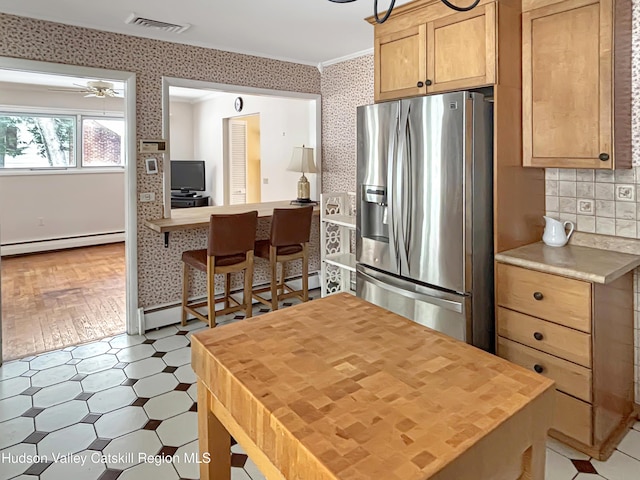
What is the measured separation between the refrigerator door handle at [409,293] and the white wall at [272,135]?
2.02 m

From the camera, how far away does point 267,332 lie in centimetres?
149

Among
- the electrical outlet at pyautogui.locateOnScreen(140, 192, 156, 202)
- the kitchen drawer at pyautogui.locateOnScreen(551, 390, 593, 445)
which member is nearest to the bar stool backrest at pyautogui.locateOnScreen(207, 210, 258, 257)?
the electrical outlet at pyautogui.locateOnScreen(140, 192, 156, 202)

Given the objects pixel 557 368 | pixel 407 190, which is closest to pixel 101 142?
pixel 407 190

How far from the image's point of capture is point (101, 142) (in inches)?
297

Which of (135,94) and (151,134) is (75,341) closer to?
(151,134)

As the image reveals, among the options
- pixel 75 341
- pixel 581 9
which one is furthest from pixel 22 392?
pixel 581 9

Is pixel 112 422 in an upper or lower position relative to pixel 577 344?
lower

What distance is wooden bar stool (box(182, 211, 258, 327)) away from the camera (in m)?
3.52

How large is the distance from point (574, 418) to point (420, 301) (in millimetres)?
957

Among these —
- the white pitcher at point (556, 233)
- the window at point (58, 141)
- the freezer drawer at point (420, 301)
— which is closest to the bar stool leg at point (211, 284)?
the freezer drawer at point (420, 301)

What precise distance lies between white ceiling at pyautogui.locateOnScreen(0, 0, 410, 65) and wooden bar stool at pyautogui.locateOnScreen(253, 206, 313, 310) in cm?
145

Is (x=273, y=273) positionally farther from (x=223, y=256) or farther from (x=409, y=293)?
(x=409, y=293)

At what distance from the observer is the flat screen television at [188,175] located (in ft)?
25.5

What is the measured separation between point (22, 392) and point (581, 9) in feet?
12.7
